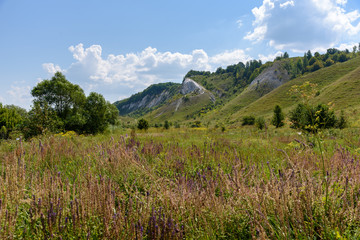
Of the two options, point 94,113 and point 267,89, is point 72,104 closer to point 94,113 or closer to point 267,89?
point 94,113

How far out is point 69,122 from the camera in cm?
2227

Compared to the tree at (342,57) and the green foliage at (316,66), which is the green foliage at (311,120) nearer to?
the green foliage at (316,66)

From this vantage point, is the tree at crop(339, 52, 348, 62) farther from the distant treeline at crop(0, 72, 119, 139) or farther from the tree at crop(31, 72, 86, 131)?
the tree at crop(31, 72, 86, 131)

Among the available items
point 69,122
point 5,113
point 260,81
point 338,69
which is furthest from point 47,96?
point 260,81

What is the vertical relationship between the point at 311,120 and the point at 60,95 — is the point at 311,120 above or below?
below

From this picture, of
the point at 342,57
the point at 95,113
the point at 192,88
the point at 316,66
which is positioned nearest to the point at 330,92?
the point at 316,66

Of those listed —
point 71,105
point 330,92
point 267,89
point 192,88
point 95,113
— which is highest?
point 192,88

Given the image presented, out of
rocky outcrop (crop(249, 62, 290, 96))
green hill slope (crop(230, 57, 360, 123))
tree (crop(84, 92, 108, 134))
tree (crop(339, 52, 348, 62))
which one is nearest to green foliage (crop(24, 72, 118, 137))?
tree (crop(84, 92, 108, 134))

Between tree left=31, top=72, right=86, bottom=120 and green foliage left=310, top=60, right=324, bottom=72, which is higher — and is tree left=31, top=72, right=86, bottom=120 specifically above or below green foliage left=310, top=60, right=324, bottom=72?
below

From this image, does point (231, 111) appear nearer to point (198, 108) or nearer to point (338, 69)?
point (198, 108)

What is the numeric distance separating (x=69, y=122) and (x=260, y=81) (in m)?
130

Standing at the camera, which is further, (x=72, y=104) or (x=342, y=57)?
(x=342, y=57)

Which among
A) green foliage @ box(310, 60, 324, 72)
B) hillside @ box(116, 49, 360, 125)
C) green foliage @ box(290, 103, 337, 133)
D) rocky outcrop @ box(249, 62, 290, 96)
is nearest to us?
green foliage @ box(290, 103, 337, 133)

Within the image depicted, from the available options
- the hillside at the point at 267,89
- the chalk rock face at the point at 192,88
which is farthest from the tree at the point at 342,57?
the chalk rock face at the point at 192,88
